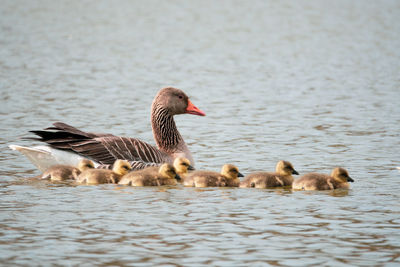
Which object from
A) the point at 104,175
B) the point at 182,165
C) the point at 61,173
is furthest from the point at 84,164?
the point at 182,165

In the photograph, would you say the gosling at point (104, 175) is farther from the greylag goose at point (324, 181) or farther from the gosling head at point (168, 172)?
the greylag goose at point (324, 181)

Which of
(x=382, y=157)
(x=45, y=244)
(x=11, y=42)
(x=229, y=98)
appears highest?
(x=11, y=42)

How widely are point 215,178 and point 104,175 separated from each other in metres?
1.55

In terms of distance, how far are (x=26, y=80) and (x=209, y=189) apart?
12.8 meters

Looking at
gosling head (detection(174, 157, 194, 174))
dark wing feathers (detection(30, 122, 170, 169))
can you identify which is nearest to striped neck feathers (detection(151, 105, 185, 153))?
dark wing feathers (detection(30, 122, 170, 169))

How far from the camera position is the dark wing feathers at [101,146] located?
1195cm

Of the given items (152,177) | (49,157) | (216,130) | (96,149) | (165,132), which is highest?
(216,130)

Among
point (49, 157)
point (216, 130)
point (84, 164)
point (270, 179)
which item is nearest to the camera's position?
point (270, 179)

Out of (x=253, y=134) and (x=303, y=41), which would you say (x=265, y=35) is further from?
(x=253, y=134)

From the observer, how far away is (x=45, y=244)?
861cm

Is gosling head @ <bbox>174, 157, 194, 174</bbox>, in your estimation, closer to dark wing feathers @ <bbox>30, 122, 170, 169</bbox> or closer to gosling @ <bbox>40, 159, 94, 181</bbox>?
dark wing feathers @ <bbox>30, 122, 170, 169</bbox>

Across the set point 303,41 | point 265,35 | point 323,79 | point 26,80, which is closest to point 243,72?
point 323,79

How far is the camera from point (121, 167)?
11578 mm

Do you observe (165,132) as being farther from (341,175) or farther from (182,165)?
(341,175)
